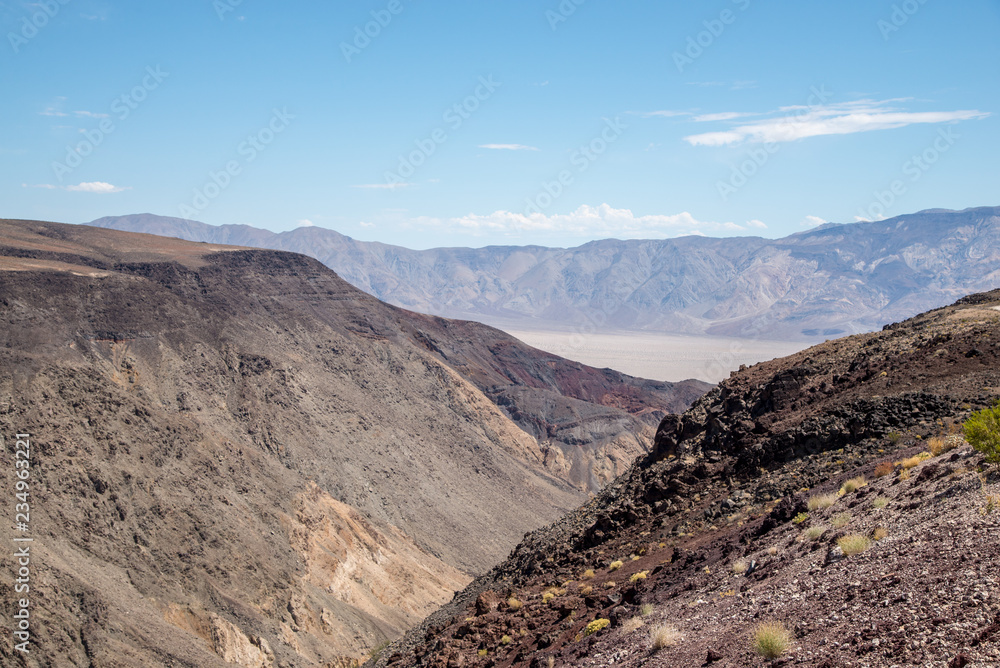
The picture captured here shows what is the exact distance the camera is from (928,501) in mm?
11133

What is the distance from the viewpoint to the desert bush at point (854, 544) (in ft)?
34.8

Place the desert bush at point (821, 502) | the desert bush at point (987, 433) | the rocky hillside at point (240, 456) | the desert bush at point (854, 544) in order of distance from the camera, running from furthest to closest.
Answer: the rocky hillside at point (240, 456)
the desert bush at point (821, 502)
the desert bush at point (987, 433)
the desert bush at point (854, 544)

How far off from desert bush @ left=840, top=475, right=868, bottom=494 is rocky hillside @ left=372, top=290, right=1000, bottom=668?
0.05 meters

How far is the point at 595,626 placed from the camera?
43.9 ft

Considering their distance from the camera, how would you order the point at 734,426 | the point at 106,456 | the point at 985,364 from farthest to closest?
the point at 106,456
the point at 734,426
the point at 985,364

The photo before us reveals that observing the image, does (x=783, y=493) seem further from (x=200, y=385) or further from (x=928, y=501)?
(x=200, y=385)

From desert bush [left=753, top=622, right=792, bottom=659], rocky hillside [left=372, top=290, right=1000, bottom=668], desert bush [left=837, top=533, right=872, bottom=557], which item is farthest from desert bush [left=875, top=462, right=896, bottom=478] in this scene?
desert bush [left=753, top=622, right=792, bottom=659]

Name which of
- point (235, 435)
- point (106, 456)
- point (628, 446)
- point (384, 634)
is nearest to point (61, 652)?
point (106, 456)

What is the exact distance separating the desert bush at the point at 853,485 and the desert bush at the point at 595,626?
17.7ft

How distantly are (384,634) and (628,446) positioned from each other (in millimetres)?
48109

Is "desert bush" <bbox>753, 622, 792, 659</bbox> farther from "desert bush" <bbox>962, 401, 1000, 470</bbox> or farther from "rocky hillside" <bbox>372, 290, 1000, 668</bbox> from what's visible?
"desert bush" <bbox>962, 401, 1000, 470</bbox>

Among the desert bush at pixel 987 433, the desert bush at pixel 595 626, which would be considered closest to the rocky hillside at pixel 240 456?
the desert bush at pixel 595 626

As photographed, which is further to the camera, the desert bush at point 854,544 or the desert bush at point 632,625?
the desert bush at point 632,625

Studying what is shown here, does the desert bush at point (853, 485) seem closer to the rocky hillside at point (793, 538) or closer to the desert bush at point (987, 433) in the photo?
the rocky hillside at point (793, 538)
